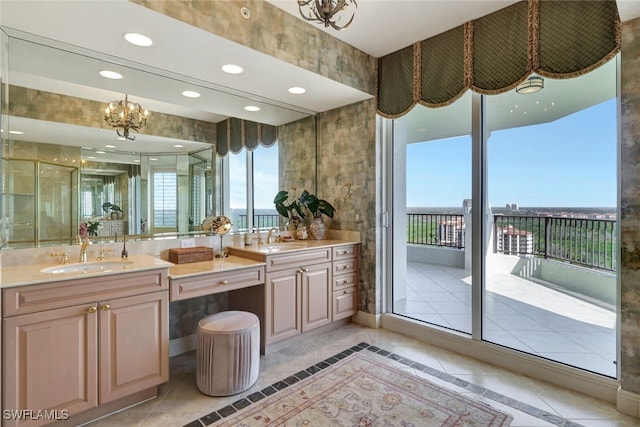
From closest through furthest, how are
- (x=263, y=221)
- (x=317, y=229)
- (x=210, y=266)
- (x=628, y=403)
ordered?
(x=628, y=403) → (x=210, y=266) → (x=263, y=221) → (x=317, y=229)

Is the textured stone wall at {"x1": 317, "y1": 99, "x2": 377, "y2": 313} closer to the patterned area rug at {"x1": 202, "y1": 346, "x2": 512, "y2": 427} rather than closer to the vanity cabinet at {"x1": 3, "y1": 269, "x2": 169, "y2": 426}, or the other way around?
the patterned area rug at {"x1": 202, "y1": 346, "x2": 512, "y2": 427}

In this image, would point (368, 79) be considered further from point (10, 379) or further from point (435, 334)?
point (10, 379)

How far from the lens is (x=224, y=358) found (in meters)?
2.13

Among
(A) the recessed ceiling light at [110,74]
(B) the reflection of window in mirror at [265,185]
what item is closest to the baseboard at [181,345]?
(B) the reflection of window in mirror at [265,185]

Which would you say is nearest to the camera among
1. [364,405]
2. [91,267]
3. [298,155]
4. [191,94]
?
[364,405]

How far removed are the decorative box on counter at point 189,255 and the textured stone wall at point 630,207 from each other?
300 centimetres

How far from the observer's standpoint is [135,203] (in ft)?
8.29

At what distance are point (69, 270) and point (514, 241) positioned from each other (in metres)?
3.52

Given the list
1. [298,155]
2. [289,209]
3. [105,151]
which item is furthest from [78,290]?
[298,155]

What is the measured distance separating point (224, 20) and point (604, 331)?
11.9 feet

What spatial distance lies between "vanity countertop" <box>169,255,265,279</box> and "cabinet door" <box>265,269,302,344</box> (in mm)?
247

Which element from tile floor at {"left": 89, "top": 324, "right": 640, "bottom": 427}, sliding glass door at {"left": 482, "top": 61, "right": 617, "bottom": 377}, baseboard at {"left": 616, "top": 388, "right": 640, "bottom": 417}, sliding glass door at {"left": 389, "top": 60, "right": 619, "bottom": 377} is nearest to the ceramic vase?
sliding glass door at {"left": 389, "top": 60, "right": 619, "bottom": 377}

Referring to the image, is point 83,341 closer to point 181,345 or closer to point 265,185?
point 181,345

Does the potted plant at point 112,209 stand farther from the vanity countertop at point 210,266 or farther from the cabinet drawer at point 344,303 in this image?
the cabinet drawer at point 344,303
